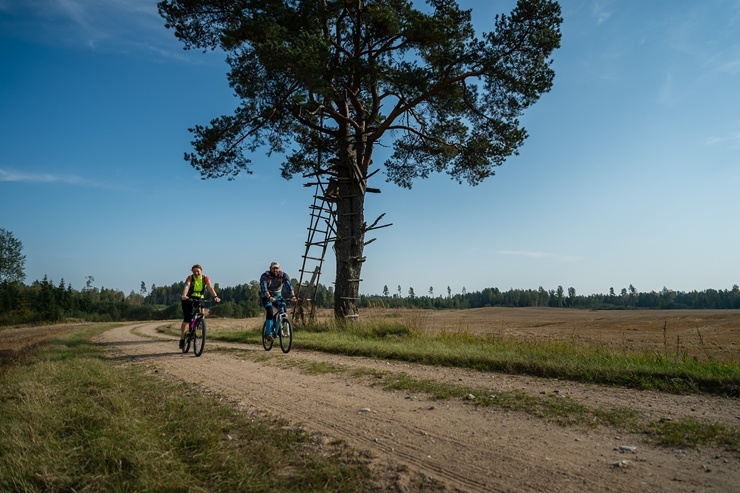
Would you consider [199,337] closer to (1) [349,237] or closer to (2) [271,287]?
(2) [271,287]

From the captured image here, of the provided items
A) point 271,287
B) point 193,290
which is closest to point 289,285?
point 271,287

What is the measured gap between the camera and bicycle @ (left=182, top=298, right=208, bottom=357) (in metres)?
11.4

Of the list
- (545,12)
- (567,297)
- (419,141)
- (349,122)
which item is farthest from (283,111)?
(567,297)

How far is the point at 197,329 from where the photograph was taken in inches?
460

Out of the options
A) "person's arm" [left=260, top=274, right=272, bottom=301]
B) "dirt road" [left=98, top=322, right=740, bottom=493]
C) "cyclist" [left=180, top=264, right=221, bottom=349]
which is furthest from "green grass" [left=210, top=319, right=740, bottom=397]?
"cyclist" [left=180, top=264, right=221, bottom=349]

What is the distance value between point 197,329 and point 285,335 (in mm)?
2240

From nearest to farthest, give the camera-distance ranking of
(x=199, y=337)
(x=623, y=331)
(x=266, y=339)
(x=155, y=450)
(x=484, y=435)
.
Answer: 1. (x=155, y=450)
2. (x=484, y=435)
3. (x=199, y=337)
4. (x=266, y=339)
5. (x=623, y=331)

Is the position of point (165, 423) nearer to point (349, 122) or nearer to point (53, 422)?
point (53, 422)

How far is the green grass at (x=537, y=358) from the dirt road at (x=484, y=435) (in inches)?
20.5

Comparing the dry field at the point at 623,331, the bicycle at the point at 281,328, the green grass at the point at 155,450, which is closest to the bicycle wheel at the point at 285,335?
the bicycle at the point at 281,328

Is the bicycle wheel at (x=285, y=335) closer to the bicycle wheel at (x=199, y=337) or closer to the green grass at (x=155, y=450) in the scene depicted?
the bicycle wheel at (x=199, y=337)

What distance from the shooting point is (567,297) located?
10062 cm

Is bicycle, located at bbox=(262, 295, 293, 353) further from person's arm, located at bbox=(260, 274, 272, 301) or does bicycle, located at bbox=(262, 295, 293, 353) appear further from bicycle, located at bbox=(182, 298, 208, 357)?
bicycle, located at bbox=(182, 298, 208, 357)

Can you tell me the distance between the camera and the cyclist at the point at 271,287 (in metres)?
12.0
